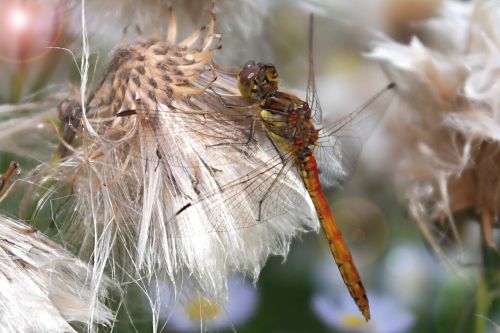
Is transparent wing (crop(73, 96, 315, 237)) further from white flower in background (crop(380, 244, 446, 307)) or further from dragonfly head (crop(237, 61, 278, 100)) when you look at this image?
white flower in background (crop(380, 244, 446, 307))

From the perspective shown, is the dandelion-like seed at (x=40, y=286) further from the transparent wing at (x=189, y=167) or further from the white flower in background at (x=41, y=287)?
the transparent wing at (x=189, y=167)

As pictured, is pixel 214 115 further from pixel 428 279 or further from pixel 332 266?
pixel 428 279

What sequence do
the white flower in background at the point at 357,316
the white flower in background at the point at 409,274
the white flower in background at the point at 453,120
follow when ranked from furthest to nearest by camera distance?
the white flower in background at the point at 409,274 < the white flower in background at the point at 357,316 < the white flower in background at the point at 453,120

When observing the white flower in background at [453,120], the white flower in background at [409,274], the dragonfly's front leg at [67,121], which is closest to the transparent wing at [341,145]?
the white flower in background at [453,120]

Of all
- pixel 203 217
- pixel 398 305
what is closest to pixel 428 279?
A: pixel 398 305

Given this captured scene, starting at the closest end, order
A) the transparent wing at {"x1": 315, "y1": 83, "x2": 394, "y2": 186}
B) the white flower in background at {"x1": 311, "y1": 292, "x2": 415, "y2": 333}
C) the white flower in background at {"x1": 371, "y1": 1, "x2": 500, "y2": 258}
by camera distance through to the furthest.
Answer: the transparent wing at {"x1": 315, "y1": 83, "x2": 394, "y2": 186}, the white flower in background at {"x1": 371, "y1": 1, "x2": 500, "y2": 258}, the white flower in background at {"x1": 311, "y1": 292, "x2": 415, "y2": 333}

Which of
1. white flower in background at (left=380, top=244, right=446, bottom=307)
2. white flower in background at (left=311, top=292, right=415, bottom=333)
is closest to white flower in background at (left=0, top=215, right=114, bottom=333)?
white flower in background at (left=311, top=292, right=415, bottom=333)

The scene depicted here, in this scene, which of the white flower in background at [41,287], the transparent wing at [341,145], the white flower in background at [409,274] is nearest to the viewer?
the white flower in background at [41,287]
